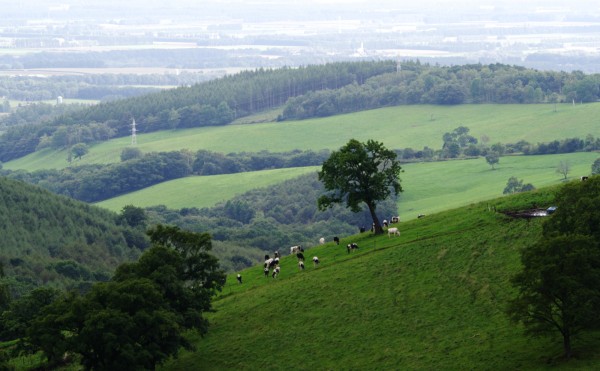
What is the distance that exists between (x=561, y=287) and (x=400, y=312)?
14995 millimetres

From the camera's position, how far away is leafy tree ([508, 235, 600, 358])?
214 feet

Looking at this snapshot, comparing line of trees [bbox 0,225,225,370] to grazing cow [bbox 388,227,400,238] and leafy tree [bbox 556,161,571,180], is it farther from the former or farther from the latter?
leafy tree [bbox 556,161,571,180]

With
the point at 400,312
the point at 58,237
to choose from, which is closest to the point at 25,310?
the point at 400,312

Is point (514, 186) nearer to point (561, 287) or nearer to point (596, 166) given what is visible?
point (596, 166)

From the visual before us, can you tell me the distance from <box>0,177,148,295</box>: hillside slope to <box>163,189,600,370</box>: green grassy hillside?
52.3m

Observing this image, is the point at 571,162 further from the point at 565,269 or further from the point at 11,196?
the point at 565,269

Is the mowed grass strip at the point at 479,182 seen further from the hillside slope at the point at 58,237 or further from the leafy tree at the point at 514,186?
the hillside slope at the point at 58,237

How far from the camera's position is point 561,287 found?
65562mm

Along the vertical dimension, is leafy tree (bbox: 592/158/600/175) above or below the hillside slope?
above

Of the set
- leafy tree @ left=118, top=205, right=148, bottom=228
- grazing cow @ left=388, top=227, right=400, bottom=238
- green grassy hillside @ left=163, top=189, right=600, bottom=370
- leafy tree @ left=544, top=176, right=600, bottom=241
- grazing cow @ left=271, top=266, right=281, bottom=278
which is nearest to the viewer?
green grassy hillside @ left=163, top=189, right=600, bottom=370

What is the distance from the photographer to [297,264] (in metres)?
97.1

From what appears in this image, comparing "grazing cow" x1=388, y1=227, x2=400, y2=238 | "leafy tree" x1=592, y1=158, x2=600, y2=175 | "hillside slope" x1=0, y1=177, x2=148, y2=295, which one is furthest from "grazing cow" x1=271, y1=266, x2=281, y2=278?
"leafy tree" x1=592, y1=158, x2=600, y2=175

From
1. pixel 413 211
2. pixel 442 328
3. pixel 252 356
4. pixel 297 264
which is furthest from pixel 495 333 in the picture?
pixel 413 211

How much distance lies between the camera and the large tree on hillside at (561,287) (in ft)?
214
